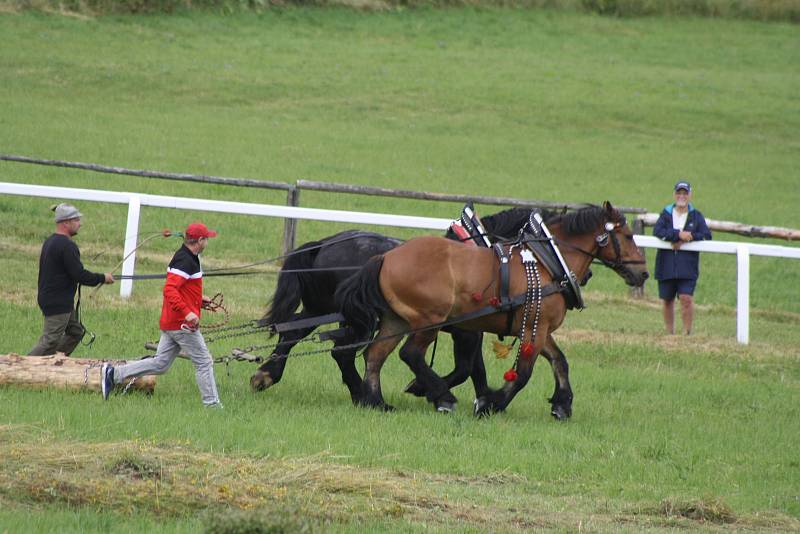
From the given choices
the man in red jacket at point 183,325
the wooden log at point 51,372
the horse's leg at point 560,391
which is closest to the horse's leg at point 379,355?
the man in red jacket at point 183,325

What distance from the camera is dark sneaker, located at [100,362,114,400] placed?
907 centimetres

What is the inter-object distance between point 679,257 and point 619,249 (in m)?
3.97

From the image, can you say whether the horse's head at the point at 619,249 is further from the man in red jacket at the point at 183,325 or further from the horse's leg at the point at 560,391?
the man in red jacket at the point at 183,325

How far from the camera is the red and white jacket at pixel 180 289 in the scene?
8828mm

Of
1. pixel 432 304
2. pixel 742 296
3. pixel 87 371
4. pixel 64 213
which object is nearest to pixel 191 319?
pixel 87 371

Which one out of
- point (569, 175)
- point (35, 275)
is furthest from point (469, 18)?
point (35, 275)

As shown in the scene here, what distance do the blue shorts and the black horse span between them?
4.35 m

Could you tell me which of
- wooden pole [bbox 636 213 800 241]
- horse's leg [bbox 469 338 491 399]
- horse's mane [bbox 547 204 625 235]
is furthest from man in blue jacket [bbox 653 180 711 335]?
horse's leg [bbox 469 338 491 399]

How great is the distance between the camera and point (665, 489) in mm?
7887

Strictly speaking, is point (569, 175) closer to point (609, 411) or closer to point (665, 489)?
point (609, 411)

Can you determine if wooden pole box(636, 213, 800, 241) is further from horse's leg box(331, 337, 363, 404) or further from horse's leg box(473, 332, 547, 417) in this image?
horse's leg box(331, 337, 363, 404)

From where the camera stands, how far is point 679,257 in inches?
564

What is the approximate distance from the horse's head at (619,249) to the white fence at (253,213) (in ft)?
10.5

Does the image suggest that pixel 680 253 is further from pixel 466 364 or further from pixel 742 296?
pixel 466 364
